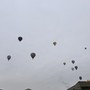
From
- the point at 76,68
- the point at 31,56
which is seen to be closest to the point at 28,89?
the point at 76,68

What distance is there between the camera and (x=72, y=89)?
80375mm

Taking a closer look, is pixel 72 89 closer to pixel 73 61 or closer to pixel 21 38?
pixel 73 61

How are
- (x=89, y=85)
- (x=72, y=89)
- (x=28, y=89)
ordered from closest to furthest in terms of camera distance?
(x=89, y=85) < (x=72, y=89) < (x=28, y=89)

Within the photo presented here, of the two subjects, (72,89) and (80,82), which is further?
(72,89)

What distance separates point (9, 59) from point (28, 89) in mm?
35142

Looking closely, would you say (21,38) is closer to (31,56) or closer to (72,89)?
(31,56)

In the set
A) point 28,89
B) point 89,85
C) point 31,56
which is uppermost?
point 28,89

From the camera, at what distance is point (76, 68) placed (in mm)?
88812

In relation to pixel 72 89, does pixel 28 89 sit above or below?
above

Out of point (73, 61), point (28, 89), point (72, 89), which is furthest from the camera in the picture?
point (28, 89)

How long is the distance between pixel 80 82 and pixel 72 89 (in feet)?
20.2

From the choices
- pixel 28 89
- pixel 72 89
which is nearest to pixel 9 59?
pixel 72 89

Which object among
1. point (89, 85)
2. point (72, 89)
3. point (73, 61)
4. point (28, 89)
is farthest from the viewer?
point (28, 89)

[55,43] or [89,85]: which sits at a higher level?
[55,43]
